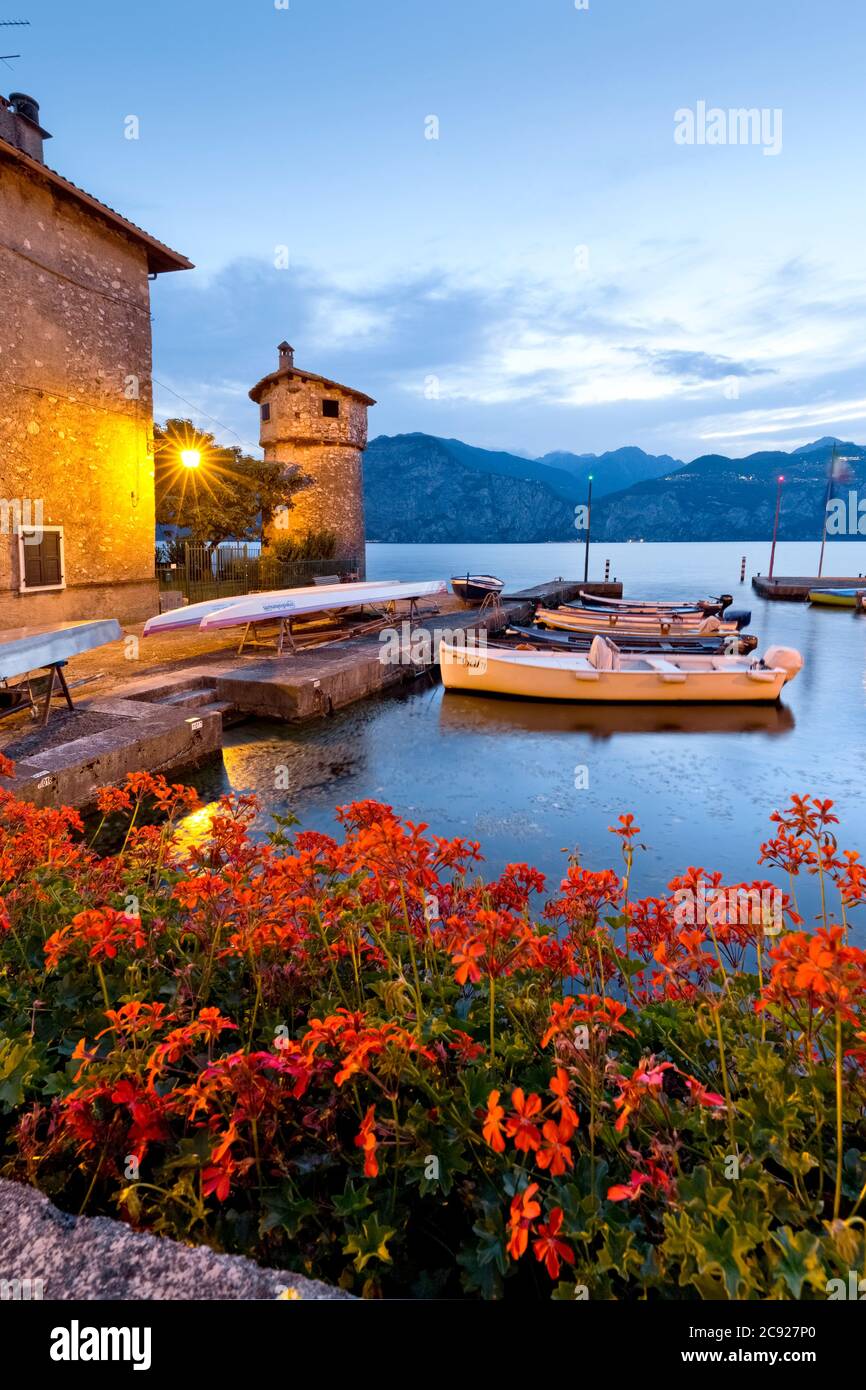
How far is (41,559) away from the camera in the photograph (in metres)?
16.2

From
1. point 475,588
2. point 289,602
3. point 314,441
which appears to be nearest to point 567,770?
point 289,602

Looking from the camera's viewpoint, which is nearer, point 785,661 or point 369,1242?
point 369,1242

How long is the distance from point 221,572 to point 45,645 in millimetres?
16585

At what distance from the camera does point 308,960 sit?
276cm

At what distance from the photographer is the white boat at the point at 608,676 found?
15.4m

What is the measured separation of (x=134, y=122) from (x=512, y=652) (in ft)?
43.6

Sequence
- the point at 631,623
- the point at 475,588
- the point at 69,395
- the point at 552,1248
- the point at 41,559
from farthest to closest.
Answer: the point at 475,588
the point at 631,623
the point at 69,395
the point at 41,559
the point at 552,1248

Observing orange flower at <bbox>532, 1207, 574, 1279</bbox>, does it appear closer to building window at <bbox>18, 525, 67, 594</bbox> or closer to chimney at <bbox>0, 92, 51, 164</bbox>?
building window at <bbox>18, 525, 67, 594</bbox>

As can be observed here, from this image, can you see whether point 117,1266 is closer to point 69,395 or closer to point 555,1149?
point 555,1149

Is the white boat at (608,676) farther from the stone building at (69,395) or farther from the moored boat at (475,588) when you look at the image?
the moored boat at (475,588)

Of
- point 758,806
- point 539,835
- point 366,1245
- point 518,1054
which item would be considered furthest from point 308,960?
point 758,806

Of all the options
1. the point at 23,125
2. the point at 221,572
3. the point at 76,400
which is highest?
the point at 23,125

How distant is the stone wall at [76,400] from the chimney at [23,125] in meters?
2.33

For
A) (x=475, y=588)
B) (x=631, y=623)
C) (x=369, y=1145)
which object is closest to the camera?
(x=369, y=1145)
